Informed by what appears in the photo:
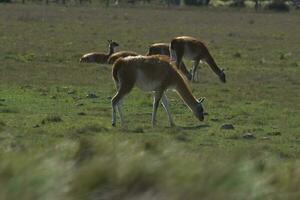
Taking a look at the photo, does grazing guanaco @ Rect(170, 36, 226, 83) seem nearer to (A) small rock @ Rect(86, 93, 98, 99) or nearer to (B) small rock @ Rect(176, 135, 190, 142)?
(A) small rock @ Rect(86, 93, 98, 99)

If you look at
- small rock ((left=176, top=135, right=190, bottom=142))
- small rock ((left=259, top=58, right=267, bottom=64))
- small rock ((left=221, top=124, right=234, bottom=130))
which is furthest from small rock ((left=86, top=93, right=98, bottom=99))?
small rock ((left=259, top=58, right=267, bottom=64))

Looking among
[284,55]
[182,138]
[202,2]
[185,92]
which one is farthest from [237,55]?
[202,2]

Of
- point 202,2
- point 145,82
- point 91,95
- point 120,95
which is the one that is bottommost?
point 202,2

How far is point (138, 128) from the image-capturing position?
17.6 m

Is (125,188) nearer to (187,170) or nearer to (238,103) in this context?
(187,170)

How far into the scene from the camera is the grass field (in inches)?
281

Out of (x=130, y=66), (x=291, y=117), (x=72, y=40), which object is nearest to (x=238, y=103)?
(x=291, y=117)

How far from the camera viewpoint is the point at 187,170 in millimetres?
7398

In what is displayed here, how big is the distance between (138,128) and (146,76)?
3.78 feet

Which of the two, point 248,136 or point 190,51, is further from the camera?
point 190,51

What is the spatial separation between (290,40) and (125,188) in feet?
154

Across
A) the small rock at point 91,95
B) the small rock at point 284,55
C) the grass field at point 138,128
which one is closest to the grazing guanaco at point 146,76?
the grass field at point 138,128

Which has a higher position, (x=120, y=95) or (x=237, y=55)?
(x=120, y=95)

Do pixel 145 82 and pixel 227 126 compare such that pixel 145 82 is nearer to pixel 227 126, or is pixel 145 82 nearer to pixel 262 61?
pixel 227 126
